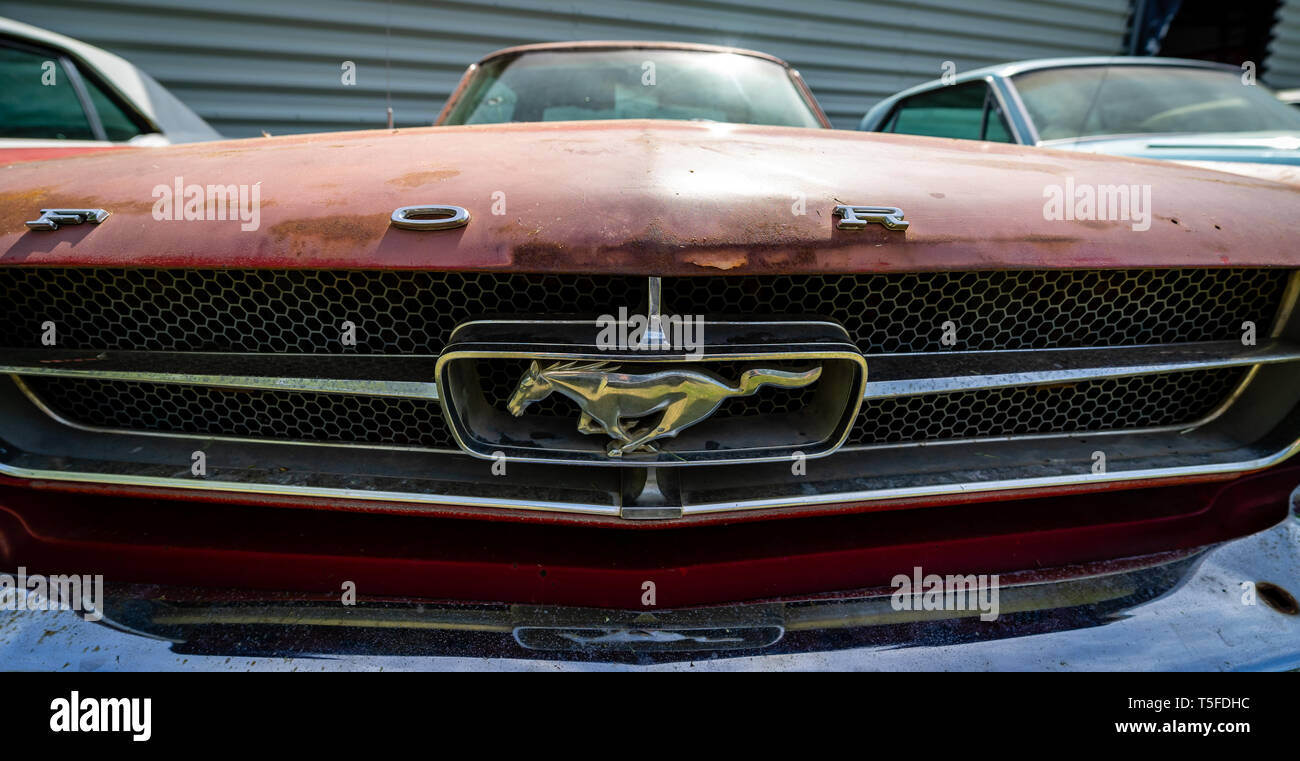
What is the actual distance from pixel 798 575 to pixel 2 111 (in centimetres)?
352

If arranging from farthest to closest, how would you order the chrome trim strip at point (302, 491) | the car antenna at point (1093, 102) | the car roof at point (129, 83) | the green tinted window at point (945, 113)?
the green tinted window at point (945, 113) → the car antenna at point (1093, 102) → the car roof at point (129, 83) → the chrome trim strip at point (302, 491)

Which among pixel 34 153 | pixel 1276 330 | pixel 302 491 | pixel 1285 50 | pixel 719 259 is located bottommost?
pixel 302 491

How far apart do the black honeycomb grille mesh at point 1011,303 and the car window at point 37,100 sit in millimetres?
3174

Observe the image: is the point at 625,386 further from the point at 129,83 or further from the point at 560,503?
the point at 129,83

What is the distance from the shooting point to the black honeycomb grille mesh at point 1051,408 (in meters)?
1.18

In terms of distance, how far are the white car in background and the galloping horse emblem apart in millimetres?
2571

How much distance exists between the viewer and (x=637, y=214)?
918 mm

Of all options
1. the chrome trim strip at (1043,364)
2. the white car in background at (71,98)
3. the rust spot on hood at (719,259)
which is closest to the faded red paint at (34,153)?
the white car in background at (71,98)

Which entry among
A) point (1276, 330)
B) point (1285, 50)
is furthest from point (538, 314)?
point (1285, 50)

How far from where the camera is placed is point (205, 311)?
1113 mm

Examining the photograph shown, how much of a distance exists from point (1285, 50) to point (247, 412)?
479 inches

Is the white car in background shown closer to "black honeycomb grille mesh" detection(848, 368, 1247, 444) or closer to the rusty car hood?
the rusty car hood

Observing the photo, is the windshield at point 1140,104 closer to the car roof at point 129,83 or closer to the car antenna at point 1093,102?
the car antenna at point 1093,102

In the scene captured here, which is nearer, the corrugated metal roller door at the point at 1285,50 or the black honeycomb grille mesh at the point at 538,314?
the black honeycomb grille mesh at the point at 538,314
